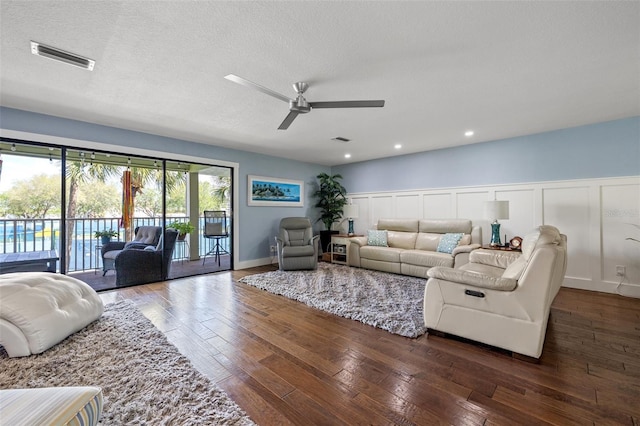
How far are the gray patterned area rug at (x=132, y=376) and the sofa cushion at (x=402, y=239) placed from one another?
417 cm

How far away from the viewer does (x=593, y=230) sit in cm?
374

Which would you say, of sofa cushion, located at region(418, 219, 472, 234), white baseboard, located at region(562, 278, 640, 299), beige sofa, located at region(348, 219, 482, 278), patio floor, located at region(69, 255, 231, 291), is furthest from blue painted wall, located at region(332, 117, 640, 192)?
patio floor, located at region(69, 255, 231, 291)

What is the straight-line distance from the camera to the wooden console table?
325 cm

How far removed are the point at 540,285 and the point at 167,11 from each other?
3.18m

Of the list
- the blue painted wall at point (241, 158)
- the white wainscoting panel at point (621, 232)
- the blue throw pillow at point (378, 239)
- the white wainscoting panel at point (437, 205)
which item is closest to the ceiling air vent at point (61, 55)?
the blue painted wall at point (241, 158)

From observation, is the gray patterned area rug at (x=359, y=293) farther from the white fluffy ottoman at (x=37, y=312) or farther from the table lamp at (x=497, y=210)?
the white fluffy ottoman at (x=37, y=312)

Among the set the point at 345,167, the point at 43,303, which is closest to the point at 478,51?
the point at 43,303

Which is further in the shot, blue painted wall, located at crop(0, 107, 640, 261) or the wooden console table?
blue painted wall, located at crop(0, 107, 640, 261)

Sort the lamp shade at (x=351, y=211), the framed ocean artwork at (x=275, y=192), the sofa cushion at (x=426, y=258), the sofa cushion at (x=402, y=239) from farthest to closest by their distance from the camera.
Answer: the lamp shade at (x=351, y=211)
the framed ocean artwork at (x=275, y=192)
the sofa cushion at (x=402, y=239)
the sofa cushion at (x=426, y=258)

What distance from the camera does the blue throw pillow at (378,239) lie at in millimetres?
5281

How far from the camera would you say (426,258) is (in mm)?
4301

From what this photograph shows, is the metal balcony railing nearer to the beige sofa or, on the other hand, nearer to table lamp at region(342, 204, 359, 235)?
table lamp at region(342, 204, 359, 235)

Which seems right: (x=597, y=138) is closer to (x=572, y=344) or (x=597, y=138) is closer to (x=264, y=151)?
(x=572, y=344)

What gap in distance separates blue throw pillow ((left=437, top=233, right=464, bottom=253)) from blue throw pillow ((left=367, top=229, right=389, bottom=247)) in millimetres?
1048
